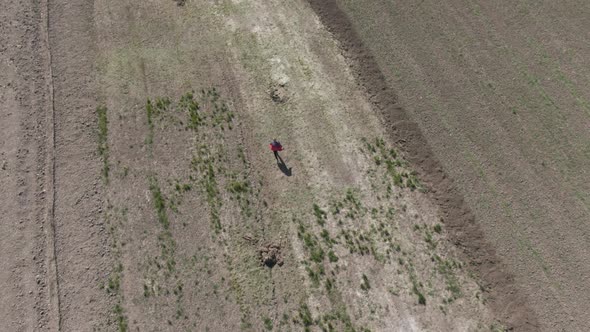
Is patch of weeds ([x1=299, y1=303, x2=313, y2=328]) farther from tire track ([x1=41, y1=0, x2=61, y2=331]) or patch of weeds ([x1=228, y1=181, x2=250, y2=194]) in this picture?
tire track ([x1=41, y1=0, x2=61, y2=331])

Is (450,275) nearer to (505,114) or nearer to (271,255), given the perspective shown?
(271,255)

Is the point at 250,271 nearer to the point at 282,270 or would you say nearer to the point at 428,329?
the point at 282,270

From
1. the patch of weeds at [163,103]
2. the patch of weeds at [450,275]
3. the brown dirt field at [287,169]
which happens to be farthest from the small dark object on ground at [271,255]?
the patch of weeds at [163,103]

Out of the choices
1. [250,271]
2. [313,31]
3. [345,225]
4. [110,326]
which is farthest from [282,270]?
[313,31]

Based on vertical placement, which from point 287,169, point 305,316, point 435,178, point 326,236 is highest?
point 435,178

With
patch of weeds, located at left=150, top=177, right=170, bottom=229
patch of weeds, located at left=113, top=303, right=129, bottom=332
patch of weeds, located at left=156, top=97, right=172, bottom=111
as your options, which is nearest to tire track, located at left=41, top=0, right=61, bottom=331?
patch of weeds, located at left=113, top=303, right=129, bottom=332

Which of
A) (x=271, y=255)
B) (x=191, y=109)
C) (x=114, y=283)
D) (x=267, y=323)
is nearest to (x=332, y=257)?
(x=271, y=255)

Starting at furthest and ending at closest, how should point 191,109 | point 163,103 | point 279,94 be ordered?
point 279,94 → point 163,103 → point 191,109
